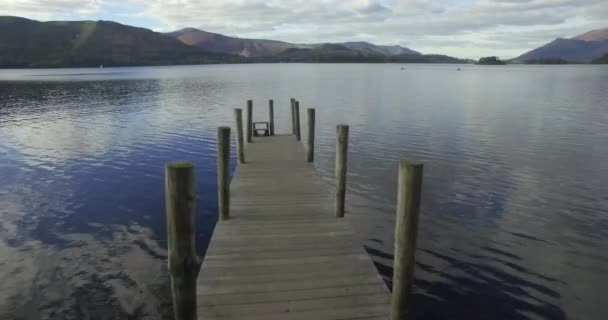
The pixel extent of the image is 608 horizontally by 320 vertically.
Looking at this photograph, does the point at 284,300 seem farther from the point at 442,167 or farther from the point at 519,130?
the point at 519,130

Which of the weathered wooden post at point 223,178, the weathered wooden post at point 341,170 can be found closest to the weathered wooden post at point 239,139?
the weathered wooden post at point 223,178

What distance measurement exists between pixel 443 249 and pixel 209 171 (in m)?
12.4

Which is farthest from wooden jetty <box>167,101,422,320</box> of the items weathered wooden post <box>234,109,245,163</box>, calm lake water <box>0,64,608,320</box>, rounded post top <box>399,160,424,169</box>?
weathered wooden post <box>234,109,245,163</box>

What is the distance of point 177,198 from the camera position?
17.2 ft

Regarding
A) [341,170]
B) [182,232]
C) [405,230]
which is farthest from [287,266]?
[341,170]

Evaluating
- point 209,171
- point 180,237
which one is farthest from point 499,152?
point 180,237

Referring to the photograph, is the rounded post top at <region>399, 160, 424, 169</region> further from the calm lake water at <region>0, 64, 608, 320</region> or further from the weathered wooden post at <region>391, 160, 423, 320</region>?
the calm lake water at <region>0, 64, 608, 320</region>

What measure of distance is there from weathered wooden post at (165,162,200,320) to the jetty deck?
0.91 metres

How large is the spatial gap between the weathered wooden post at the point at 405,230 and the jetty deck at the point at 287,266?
16.2 inches

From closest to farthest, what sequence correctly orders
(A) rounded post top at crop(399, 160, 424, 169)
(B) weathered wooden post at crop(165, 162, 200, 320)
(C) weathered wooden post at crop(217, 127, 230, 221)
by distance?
(B) weathered wooden post at crop(165, 162, 200, 320) → (A) rounded post top at crop(399, 160, 424, 169) → (C) weathered wooden post at crop(217, 127, 230, 221)

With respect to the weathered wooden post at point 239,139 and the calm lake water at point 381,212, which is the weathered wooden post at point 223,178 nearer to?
the calm lake water at point 381,212

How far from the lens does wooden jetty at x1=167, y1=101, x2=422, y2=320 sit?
6.11m

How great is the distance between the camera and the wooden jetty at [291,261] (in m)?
6.11

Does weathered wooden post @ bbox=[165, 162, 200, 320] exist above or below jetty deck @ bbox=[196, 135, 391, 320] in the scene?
above
